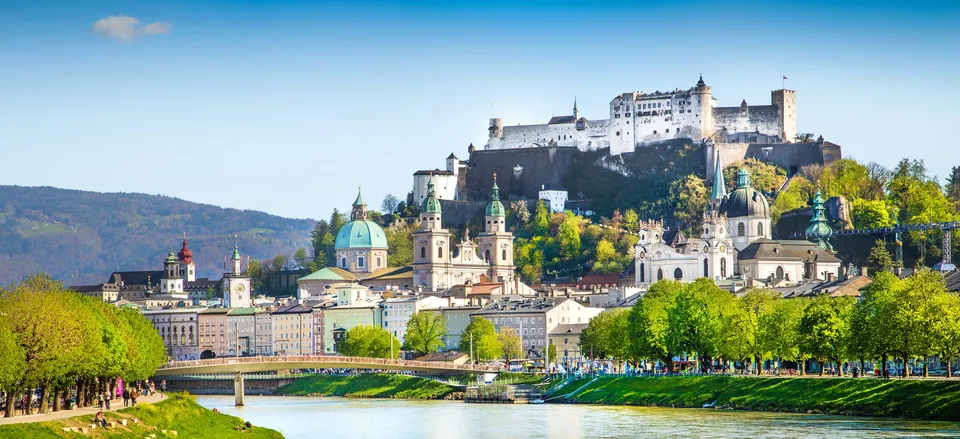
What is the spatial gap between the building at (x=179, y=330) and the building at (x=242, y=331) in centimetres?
289

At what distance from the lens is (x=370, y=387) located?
104 meters

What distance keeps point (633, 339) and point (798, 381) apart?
14888 mm

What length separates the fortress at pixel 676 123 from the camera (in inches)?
6299

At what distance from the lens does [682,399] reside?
7662cm

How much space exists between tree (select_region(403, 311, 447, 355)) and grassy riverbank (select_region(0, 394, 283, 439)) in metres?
49.9

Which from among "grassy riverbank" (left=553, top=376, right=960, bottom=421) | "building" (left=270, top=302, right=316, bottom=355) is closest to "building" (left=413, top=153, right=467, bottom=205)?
"building" (left=270, top=302, right=316, bottom=355)

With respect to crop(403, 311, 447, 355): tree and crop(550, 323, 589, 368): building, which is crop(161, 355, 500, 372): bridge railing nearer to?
crop(550, 323, 589, 368): building

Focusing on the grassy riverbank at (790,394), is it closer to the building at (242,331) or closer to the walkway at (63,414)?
the walkway at (63,414)

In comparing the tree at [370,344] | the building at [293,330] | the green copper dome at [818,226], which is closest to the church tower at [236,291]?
the building at [293,330]

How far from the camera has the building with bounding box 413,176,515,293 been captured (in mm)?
156250

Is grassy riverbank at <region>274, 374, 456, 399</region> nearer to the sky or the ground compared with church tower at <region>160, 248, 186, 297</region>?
nearer to the ground

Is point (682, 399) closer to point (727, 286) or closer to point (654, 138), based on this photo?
point (727, 286)

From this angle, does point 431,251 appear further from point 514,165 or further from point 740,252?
point 740,252

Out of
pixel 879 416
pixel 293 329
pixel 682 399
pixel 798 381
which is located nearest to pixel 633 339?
pixel 682 399
